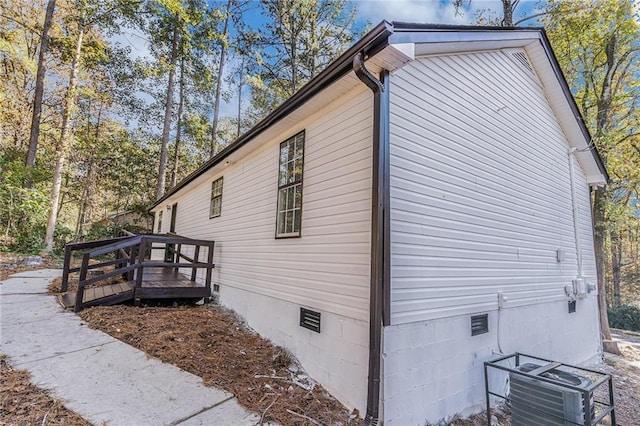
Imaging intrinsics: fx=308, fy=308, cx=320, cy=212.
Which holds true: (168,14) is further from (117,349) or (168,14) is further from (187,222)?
(117,349)

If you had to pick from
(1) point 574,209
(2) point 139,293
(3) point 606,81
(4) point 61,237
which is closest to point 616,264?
(3) point 606,81

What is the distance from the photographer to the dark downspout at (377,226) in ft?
9.13

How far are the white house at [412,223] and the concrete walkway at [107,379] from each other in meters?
1.28

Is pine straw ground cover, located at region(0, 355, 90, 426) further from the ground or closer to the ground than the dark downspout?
closer to the ground

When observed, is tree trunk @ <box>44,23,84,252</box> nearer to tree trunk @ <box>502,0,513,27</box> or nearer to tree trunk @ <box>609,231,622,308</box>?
tree trunk @ <box>502,0,513,27</box>

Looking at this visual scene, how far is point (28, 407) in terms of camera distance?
8.07ft

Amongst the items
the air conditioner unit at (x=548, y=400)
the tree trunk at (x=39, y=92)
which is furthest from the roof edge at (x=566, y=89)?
the tree trunk at (x=39, y=92)

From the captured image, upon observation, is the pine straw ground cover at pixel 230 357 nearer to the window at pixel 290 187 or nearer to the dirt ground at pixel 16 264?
the window at pixel 290 187

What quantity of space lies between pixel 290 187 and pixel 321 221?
1.07 m

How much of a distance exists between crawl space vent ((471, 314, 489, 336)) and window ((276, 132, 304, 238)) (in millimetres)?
2535

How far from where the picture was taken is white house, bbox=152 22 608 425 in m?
3.08

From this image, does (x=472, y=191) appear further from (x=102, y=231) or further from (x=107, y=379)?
(x=102, y=231)

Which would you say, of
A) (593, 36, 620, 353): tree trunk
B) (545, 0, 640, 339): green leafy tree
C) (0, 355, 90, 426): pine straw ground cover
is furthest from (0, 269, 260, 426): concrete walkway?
(593, 36, 620, 353): tree trunk

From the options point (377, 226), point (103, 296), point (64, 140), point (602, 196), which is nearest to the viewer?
point (377, 226)
